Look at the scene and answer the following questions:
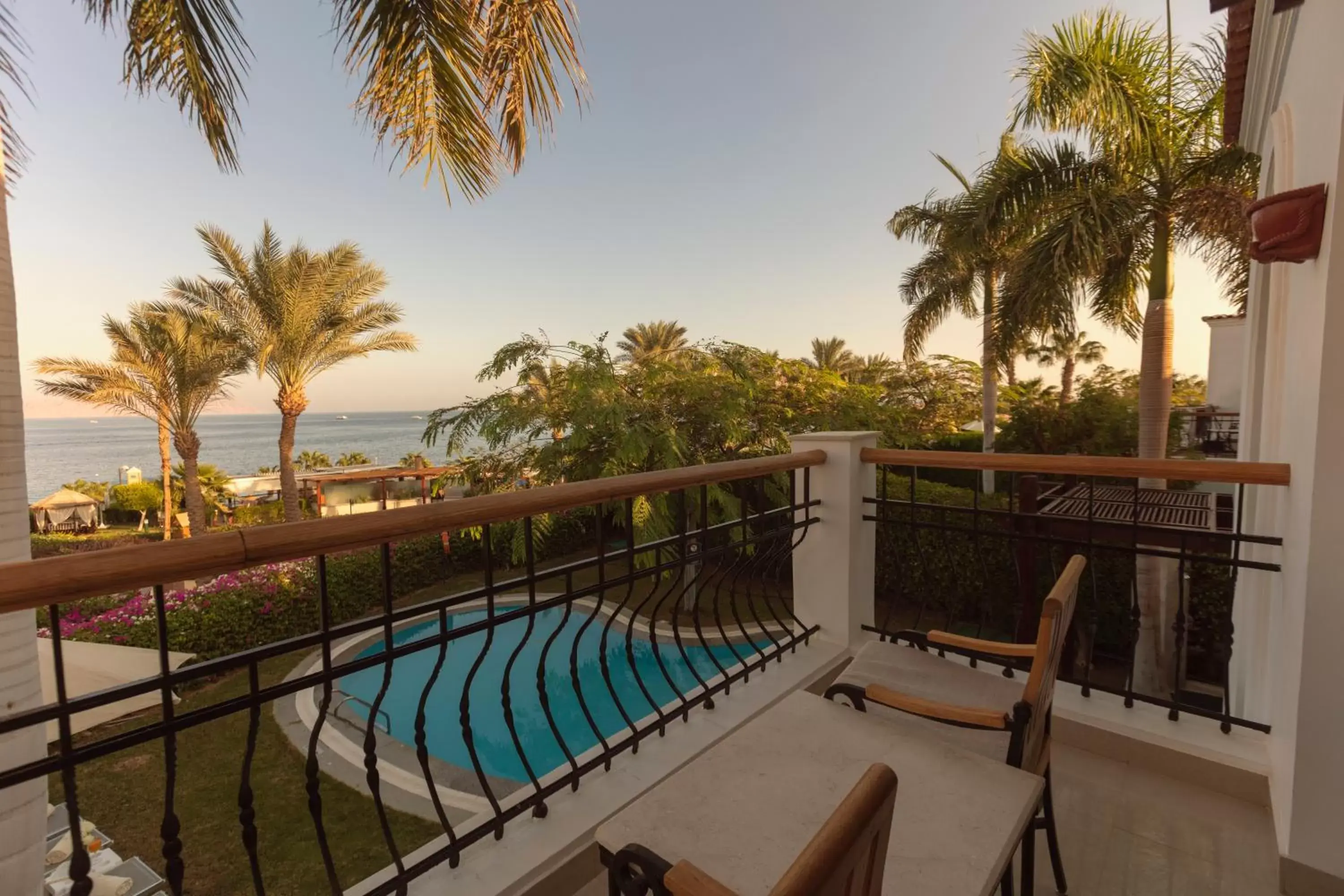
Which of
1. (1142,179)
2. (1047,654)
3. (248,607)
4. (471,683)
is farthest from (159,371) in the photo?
(1142,179)

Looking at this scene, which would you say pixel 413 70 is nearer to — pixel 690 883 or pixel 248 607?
pixel 690 883

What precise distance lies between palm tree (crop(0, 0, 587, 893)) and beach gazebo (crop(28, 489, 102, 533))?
24522 millimetres

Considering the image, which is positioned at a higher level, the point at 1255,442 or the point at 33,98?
the point at 33,98

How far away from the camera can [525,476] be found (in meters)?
9.68

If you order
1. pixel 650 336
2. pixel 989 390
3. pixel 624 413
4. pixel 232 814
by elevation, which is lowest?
pixel 232 814

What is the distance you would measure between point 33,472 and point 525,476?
198 ft

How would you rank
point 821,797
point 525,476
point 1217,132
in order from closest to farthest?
1. point 821,797
2. point 1217,132
3. point 525,476

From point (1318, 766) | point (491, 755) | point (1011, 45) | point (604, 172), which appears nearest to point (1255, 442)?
→ point (1318, 766)

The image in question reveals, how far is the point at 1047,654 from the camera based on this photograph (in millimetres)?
→ 1281

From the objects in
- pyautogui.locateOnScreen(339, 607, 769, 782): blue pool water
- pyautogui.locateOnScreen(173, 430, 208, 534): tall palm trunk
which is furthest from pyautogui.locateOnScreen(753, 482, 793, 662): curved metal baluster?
pyautogui.locateOnScreen(173, 430, 208, 534): tall palm trunk

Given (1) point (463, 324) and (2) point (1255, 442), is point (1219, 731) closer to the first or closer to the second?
(2) point (1255, 442)

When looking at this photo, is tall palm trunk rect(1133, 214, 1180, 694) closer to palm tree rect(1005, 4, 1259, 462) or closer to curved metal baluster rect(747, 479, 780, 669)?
palm tree rect(1005, 4, 1259, 462)

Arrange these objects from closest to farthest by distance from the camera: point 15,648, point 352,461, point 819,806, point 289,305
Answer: point 819,806 < point 15,648 < point 289,305 < point 352,461

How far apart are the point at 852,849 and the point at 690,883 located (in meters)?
0.32
